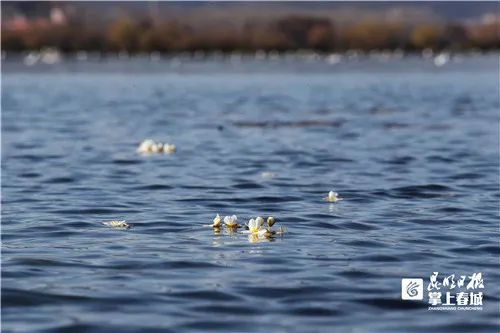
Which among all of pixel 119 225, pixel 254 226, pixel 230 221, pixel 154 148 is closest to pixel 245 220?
pixel 230 221

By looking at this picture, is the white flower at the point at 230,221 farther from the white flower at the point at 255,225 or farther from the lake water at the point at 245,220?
the white flower at the point at 255,225

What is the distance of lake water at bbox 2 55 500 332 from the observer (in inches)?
423

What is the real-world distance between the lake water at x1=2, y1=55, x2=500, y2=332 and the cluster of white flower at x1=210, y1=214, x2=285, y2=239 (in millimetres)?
185

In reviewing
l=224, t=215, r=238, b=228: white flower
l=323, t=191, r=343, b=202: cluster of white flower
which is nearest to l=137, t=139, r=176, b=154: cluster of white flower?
l=323, t=191, r=343, b=202: cluster of white flower

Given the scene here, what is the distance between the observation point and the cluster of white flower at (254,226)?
1423 cm

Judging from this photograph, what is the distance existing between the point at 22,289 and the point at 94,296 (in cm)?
79

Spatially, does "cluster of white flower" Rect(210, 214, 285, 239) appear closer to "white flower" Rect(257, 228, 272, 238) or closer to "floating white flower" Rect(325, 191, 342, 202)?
"white flower" Rect(257, 228, 272, 238)

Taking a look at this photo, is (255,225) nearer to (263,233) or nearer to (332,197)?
(263,233)

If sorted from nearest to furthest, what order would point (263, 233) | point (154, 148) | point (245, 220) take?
point (263, 233) → point (245, 220) → point (154, 148)

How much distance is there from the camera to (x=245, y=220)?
15.8 m

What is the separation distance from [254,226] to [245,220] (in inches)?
60.1

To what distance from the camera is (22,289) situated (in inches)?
452

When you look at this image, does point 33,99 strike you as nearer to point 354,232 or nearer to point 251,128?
point 251,128

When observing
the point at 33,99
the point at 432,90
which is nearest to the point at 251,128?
the point at 33,99
